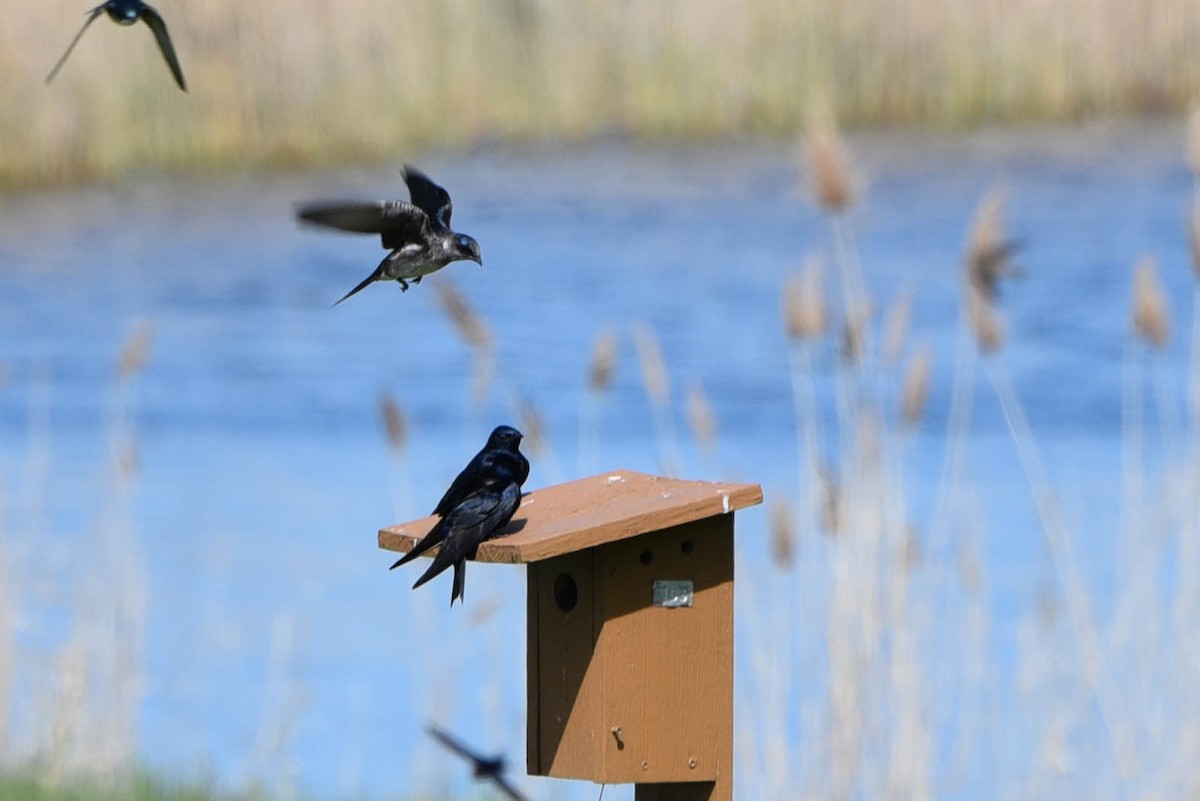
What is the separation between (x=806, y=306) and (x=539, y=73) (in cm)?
746

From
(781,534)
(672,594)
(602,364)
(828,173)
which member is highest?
(828,173)

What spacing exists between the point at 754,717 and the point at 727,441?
4.40 m

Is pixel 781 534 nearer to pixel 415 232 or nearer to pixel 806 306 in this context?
pixel 806 306

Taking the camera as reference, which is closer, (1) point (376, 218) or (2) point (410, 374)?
(1) point (376, 218)

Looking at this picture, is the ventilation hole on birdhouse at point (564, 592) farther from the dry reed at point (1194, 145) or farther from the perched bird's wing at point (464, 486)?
the dry reed at point (1194, 145)

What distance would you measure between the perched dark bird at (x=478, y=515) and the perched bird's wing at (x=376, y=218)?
371mm

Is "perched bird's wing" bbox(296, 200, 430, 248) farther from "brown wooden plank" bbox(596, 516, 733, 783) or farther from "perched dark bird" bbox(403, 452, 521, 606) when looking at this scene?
"brown wooden plank" bbox(596, 516, 733, 783)

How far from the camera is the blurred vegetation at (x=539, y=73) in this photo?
11602 mm

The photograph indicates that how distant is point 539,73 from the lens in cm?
1209

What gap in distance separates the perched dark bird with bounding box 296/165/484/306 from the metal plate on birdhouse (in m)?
0.59

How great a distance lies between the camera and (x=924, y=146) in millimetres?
12523

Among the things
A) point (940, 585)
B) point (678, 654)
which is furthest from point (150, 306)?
point (678, 654)

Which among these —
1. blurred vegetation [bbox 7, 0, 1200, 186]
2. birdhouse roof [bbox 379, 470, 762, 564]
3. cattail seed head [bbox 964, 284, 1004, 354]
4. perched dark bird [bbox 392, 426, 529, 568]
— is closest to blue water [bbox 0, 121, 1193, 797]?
blurred vegetation [bbox 7, 0, 1200, 186]

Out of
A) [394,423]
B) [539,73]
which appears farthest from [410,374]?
[394,423]
